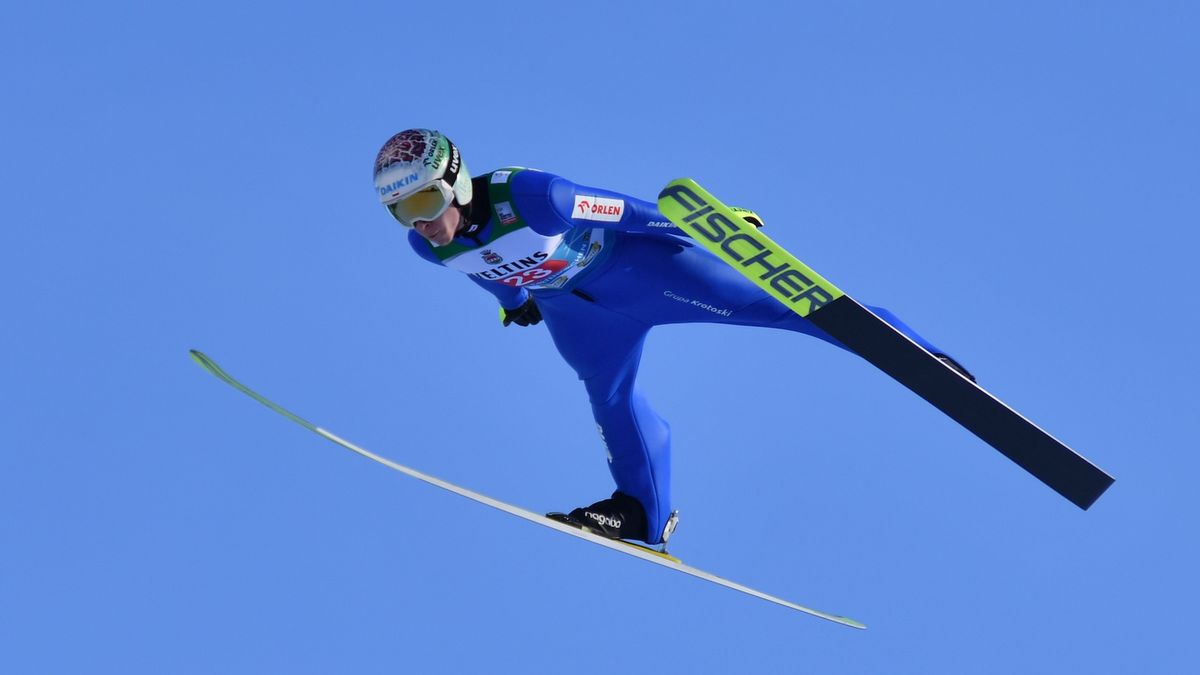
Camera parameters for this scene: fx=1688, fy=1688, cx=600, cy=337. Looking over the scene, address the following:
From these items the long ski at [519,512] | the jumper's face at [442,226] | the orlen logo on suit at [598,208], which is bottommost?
the long ski at [519,512]

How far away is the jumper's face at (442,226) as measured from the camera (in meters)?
7.70

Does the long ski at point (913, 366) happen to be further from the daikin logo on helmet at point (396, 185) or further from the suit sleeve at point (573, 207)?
the daikin logo on helmet at point (396, 185)

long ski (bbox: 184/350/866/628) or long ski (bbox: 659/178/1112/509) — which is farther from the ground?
long ski (bbox: 659/178/1112/509)

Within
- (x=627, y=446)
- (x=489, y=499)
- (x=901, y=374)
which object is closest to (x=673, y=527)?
(x=627, y=446)

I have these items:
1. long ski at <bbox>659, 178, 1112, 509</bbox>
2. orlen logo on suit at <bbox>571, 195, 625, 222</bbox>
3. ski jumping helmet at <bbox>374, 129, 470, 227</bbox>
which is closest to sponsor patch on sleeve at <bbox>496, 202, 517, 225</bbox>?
ski jumping helmet at <bbox>374, 129, 470, 227</bbox>

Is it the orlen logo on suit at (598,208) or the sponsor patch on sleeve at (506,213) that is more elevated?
the orlen logo on suit at (598,208)

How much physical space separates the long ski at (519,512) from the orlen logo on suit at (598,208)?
144 cm

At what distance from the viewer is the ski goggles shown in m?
7.62

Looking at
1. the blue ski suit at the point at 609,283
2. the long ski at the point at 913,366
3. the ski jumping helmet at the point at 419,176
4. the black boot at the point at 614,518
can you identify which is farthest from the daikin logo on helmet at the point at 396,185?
the black boot at the point at 614,518

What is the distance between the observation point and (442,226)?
7715mm

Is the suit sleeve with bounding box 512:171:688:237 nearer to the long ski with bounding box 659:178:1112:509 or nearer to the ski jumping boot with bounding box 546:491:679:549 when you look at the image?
the long ski with bounding box 659:178:1112:509

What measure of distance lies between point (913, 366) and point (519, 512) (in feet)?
6.58

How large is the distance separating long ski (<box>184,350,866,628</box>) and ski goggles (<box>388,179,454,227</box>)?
3.49ft

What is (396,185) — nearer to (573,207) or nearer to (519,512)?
(573,207)
